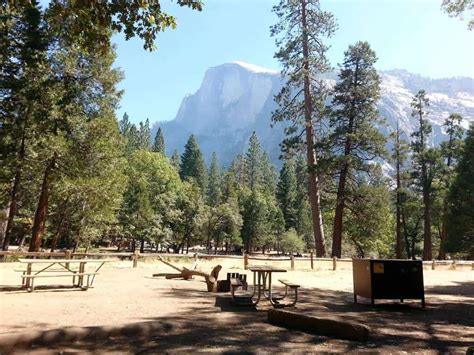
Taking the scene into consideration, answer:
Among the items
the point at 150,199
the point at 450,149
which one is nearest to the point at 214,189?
the point at 150,199

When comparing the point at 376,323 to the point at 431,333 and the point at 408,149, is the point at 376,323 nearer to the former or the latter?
the point at 431,333

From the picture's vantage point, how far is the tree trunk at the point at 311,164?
20.8 meters

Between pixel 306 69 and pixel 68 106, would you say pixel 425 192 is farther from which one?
pixel 68 106

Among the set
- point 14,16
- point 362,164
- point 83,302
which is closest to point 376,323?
point 83,302

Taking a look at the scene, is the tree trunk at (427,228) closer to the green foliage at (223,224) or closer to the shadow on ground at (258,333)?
the green foliage at (223,224)

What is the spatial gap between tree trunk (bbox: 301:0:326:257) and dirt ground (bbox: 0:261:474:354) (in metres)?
8.44

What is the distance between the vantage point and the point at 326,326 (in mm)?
5938

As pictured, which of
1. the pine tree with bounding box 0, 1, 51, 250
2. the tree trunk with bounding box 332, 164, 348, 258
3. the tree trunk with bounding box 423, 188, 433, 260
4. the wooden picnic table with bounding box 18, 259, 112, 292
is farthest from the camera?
the tree trunk with bounding box 423, 188, 433, 260

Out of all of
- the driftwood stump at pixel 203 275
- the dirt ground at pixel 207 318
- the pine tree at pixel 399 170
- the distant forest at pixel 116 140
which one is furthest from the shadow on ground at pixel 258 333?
the pine tree at pixel 399 170

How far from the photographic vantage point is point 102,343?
5.11m

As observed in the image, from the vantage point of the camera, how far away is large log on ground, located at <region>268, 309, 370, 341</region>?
18.8ft

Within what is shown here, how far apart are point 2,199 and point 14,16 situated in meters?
9.02

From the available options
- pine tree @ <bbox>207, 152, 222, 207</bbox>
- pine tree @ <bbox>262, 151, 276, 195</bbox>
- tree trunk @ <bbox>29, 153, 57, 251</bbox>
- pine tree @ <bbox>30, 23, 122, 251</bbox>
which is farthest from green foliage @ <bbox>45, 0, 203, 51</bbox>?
pine tree @ <bbox>262, 151, 276, 195</bbox>

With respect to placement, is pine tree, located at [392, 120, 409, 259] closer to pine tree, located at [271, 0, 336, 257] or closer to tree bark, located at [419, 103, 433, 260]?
tree bark, located at [419, 103, 433, 260]
